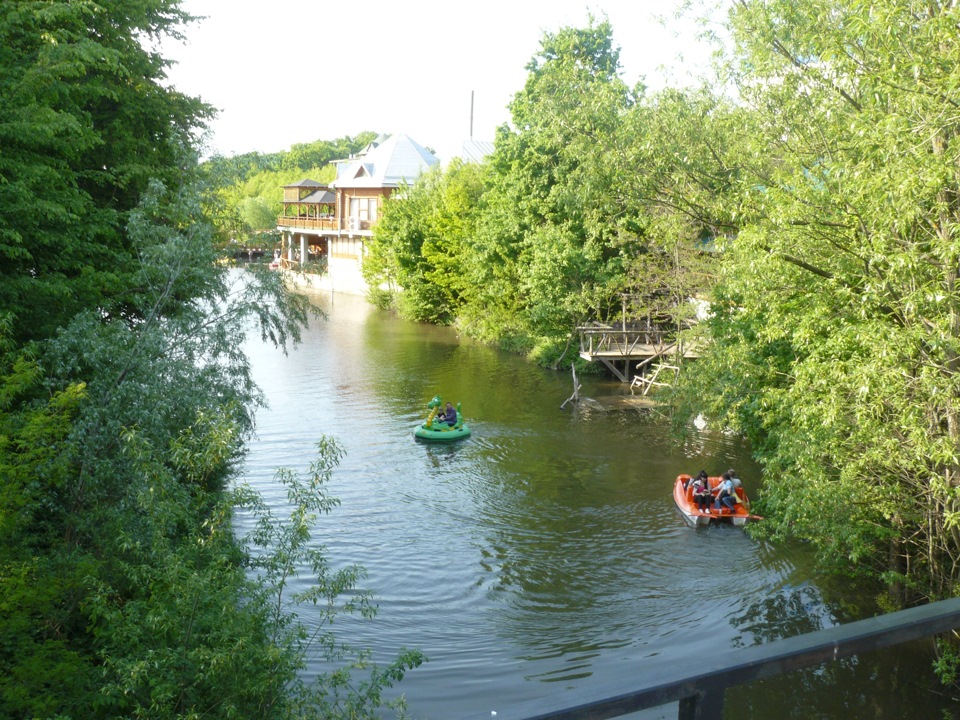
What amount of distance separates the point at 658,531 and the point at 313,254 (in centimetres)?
6469

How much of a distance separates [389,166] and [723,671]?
222 feet

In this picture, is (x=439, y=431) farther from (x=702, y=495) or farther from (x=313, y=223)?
(x=313, y=223)

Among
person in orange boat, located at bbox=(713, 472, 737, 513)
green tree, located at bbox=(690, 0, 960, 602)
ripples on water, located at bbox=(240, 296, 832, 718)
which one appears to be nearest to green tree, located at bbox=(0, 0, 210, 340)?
ripples on water, located at bbox=(240, 296, 832, 718)

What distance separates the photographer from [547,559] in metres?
17.3

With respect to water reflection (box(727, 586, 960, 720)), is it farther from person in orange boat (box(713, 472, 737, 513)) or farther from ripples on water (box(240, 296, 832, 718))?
person in orange boat (box(713, 472, 737, 513))

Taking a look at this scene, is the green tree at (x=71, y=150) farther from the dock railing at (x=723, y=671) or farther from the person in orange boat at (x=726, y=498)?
the person in orange boat at (x=726, y=498)

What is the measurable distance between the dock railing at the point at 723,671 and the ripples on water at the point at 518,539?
8229mm

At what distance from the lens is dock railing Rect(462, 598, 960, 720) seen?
161 centimetres

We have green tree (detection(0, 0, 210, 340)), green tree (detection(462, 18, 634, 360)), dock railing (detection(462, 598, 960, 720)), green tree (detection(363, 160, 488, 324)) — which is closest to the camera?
dock railing (detection(462, 598, 960, 720))

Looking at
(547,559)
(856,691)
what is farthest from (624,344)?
(856,691)

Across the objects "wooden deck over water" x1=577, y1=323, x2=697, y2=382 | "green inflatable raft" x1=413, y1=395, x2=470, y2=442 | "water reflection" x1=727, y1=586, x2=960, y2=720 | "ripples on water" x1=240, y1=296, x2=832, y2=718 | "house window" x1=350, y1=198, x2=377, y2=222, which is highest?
"house window" x1=350, y1=198, x2=377, y2=222

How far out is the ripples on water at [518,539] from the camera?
13.7 metres

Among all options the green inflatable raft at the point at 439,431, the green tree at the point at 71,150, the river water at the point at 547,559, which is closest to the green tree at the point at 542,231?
the river water at the point at 547,559

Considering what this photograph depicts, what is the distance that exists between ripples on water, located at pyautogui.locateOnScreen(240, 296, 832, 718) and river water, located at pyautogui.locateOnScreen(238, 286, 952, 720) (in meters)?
0.04
